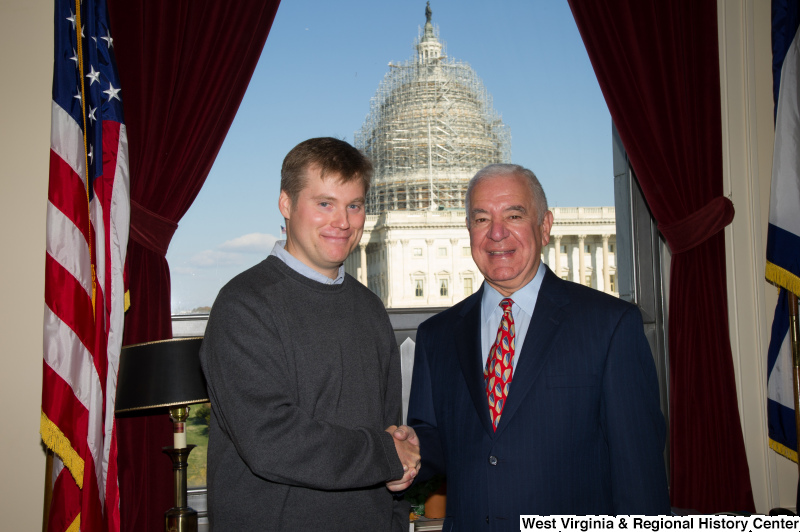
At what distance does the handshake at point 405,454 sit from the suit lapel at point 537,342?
22cm

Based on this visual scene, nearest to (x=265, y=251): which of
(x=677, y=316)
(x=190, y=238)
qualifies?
(x=190, y=238)

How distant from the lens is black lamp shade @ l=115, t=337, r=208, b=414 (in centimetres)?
233

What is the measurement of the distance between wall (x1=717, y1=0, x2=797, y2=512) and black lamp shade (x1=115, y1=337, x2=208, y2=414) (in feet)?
9.15

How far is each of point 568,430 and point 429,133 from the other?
3366 millimetres

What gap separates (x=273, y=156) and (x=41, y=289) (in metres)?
1.38

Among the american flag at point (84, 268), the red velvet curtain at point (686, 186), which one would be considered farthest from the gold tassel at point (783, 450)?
the american flag at point (84, 268)

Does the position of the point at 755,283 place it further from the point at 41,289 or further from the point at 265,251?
the point at 41,289

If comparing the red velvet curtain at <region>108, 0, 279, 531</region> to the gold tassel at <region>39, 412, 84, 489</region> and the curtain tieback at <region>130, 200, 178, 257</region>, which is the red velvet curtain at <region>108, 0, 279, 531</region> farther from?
the gold tassel at <region>39, 412, 84, 489</region>

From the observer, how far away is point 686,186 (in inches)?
132

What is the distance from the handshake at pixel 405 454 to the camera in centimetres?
155

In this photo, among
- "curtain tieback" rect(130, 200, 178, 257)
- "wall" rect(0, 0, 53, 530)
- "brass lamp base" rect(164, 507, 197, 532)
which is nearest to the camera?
"brass lamp base" rect(164, 507, 197, 532)

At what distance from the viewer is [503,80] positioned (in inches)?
154

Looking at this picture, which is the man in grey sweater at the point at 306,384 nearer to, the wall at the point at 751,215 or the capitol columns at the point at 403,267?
the capitol columns at the point at 403,267

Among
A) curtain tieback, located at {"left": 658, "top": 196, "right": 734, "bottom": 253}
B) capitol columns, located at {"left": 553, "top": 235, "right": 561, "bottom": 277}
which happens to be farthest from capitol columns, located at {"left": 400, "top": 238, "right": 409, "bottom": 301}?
curtain tieback, located at {"left": 658, "top": 196, "right": 734, "bottom": 253}
